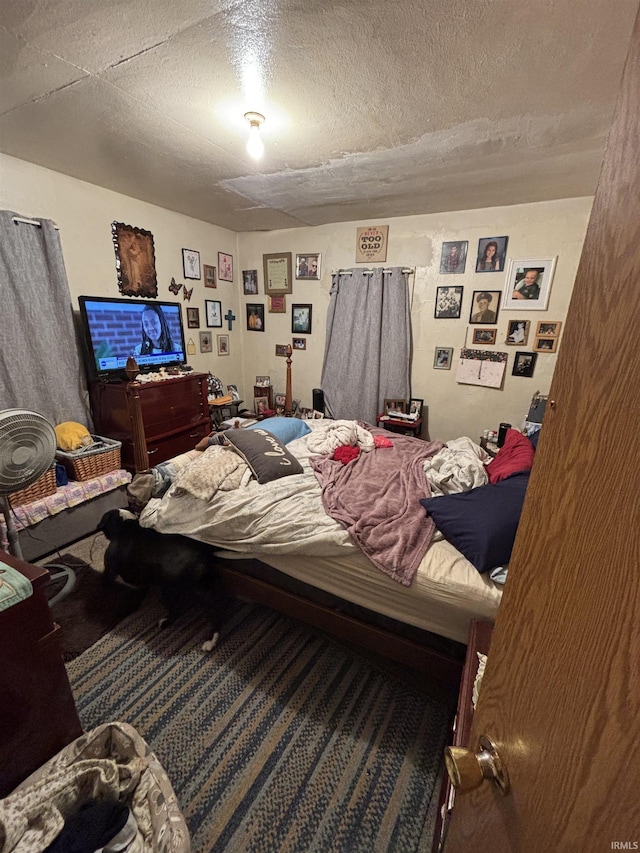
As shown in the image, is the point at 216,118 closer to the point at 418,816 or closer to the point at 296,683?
the point at 296,683

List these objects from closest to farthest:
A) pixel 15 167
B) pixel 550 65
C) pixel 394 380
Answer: pixel 550 65
pixel 15 167
pixel 394 380

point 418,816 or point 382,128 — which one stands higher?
point 382,128

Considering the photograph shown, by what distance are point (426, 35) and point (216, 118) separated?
3.30 feet

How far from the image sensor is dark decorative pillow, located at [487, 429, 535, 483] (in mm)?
1688

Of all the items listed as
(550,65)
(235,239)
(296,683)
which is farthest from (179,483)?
(235,239)

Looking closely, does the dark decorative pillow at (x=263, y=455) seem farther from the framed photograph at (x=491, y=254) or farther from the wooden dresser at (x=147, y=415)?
the framed photograph at (x=491, y=254)

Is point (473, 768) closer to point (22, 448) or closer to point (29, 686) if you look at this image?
point (29, 686)

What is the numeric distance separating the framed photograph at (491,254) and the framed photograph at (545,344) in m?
0.67

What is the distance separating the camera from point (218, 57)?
131cm

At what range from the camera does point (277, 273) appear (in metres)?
3.79

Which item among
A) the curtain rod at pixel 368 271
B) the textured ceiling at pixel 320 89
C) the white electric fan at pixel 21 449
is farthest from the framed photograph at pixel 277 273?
the white electric fan at pixel 21 449

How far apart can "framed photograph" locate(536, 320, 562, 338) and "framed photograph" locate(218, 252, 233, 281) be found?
310 centimetres

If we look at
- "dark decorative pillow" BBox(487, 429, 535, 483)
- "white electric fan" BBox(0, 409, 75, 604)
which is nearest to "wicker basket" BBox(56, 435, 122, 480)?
"white electric fan" BBox(0, 409, 75, 604)

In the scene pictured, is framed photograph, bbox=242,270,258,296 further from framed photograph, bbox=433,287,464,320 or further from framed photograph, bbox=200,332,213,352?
framed photograph, bbox=433,287,464,320
